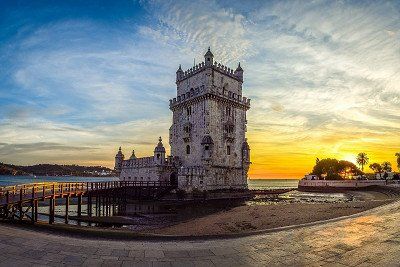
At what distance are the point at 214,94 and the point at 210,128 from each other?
564 centimetres

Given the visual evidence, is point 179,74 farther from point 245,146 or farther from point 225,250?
point 225,250

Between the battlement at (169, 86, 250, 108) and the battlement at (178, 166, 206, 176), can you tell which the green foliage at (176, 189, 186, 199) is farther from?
the battlement at (169, 86, 250, 108)

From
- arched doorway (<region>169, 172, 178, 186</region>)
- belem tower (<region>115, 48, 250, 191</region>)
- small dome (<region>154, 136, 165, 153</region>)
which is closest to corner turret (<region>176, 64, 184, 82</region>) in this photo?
belem tower (<region>115, 48, 250, 191</region>)

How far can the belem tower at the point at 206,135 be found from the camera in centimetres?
4419

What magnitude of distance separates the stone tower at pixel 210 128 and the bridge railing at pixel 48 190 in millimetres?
6620

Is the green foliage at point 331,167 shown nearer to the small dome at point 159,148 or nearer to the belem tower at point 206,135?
the belem tower at point 206,135

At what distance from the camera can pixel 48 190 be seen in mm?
29688

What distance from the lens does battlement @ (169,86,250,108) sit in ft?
150

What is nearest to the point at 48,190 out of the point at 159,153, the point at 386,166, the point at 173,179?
the point at 159,153

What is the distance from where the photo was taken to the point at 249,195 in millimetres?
49594

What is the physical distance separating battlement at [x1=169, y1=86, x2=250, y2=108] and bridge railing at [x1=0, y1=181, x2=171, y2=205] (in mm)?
14883

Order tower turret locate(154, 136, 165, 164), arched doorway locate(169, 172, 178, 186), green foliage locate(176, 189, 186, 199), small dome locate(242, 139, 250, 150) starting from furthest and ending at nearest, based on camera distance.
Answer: small dome locate(242, 139, 250, 150) → arched doorway locate(169, 172, 178, 186) → tower turret locate(154, 136, 165, 164) → green foliage locate(176, 189, 186, 199)

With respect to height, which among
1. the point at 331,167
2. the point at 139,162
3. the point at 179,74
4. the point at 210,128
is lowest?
the point at 331,167

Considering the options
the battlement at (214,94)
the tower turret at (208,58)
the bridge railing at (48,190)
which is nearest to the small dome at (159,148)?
the bridge railing at (48,190)
